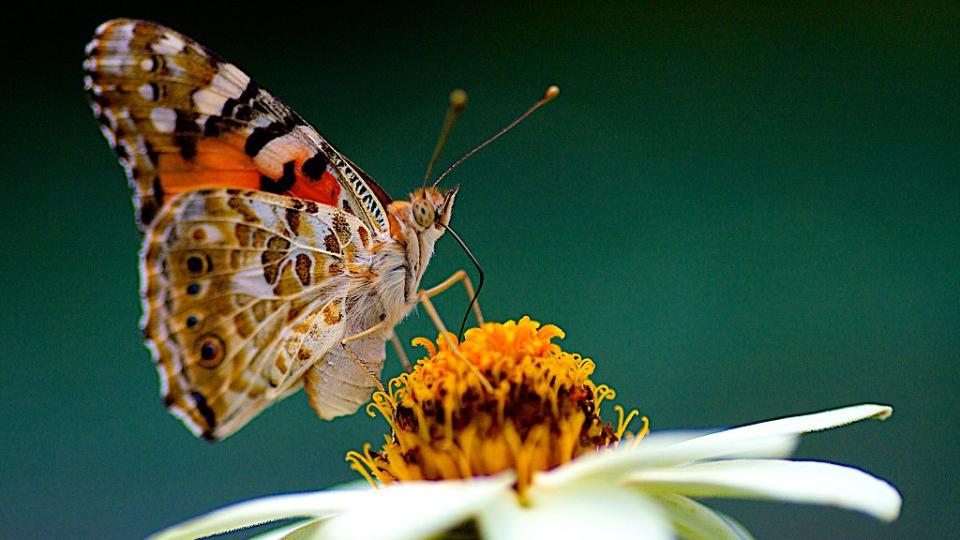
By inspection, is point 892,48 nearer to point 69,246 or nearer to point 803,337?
point 803,337

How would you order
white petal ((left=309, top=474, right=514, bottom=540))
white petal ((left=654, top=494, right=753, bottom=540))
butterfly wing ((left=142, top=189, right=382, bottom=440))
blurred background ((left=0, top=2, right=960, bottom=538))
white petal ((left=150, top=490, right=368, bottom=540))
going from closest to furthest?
white petal ((left=309, top=474, right=514, bottom=540))
white petal ((left=150, top=490, right=368, bottom=540))
white petal ((left=654, top=494, right=753, bottom=540))
butterfly wing ((left=142, top=189, right=382, bottom=440))
blurred background ((left=0, top=2, right=960, bottom=538))

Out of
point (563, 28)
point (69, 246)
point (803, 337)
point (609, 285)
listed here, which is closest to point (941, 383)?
point (803, 337)

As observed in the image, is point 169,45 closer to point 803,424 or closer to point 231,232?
point 231,232

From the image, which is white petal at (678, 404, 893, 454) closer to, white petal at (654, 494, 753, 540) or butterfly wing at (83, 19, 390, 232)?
white petal at (654, 494, 753, 540)

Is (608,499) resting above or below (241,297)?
below

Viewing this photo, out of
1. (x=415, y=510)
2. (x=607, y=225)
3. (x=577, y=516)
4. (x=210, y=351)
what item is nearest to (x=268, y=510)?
(x=415, y=510)

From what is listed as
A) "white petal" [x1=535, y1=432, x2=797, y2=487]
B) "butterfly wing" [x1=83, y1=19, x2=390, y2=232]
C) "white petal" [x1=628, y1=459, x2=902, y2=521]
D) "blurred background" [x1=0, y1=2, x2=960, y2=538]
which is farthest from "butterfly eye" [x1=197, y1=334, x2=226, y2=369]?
"blurred background" [x1=0, y1=2, x2=960, y2=538]
